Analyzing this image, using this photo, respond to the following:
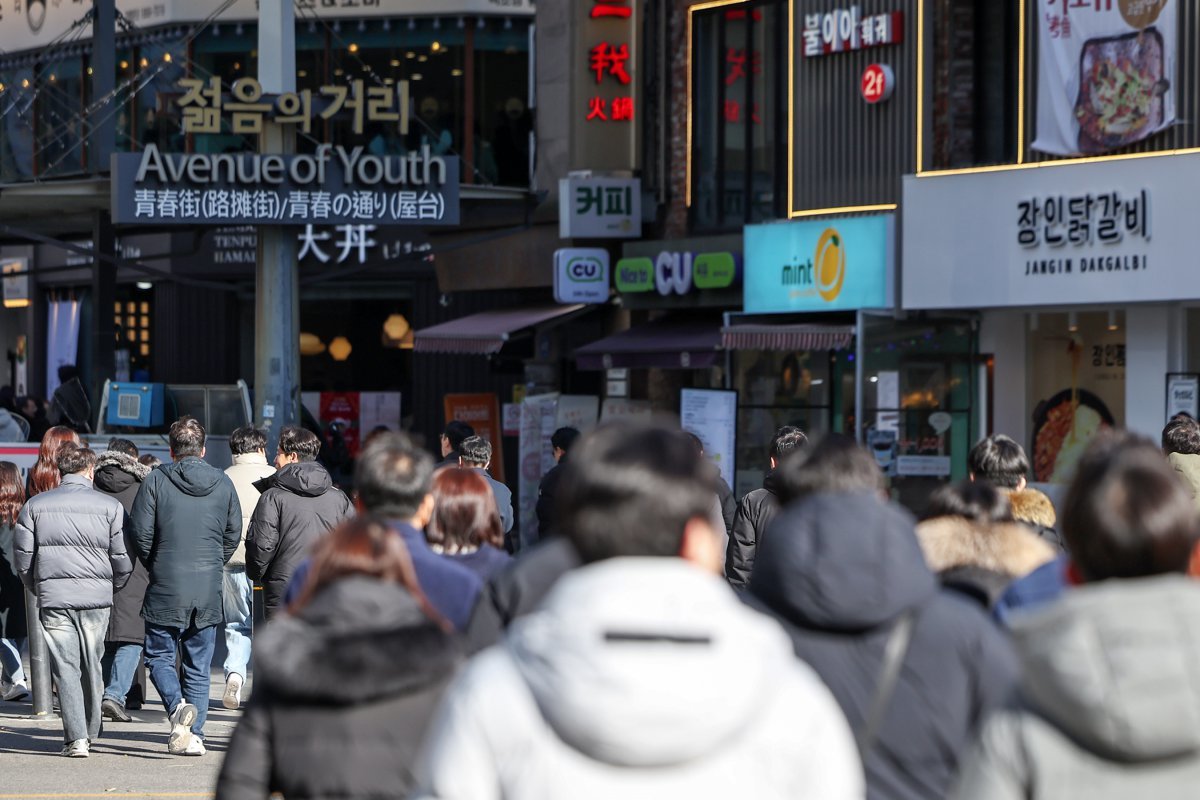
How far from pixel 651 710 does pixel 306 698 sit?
1.42m

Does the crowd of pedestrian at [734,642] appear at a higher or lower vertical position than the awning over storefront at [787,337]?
lower

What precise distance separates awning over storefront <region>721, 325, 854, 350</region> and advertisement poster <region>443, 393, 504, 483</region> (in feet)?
20.5

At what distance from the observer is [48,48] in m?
29.7

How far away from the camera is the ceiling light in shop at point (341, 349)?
28.9 m

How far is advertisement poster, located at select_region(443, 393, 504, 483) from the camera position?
23.7 metres

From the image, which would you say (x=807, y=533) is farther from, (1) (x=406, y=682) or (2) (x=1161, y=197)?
(2) (x=1161, y=197)

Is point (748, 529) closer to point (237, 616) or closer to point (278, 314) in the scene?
point (237, 616)

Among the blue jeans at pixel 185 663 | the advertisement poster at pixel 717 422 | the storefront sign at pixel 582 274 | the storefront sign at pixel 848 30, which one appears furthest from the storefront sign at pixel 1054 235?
the blue jeans at pixel 185 663

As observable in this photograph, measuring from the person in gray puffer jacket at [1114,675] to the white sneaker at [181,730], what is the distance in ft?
24.5

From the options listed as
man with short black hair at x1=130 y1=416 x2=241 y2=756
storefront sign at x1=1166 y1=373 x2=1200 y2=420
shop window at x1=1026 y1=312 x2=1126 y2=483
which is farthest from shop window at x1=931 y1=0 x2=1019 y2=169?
man with short black hair at x1=130 y1=416 x2=241 y2=756

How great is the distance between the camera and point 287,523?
32.4ft

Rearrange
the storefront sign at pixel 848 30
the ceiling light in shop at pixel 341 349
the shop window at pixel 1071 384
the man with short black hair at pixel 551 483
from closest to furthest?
the man with short black hair at pixel 551 483 → the shop window at pixel 1071 384 → the storefront sign at pixel 848 30 → the ceiling light in shop at pixel 341 349

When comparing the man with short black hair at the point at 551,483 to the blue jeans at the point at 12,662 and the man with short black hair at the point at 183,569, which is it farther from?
the blue jeans at the point at 12,662

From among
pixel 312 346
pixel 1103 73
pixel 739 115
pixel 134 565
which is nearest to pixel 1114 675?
pixel 134 565
